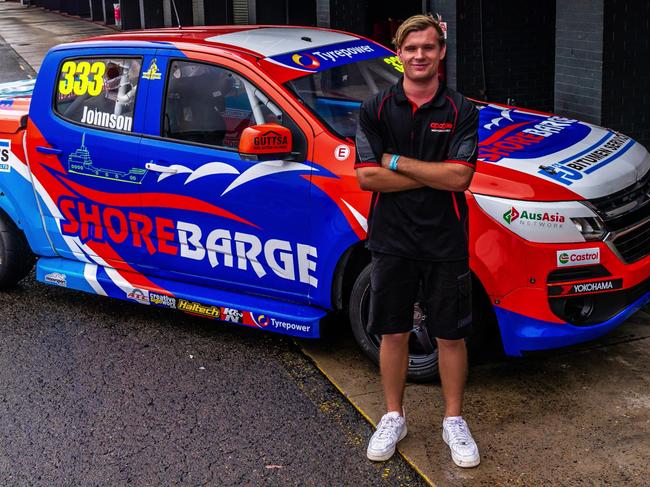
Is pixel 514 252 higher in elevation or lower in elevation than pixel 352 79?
lower

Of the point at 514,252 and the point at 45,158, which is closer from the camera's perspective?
the point at 514,252

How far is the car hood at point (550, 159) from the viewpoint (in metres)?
4.74

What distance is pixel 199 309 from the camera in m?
5.80

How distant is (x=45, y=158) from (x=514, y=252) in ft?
10.4

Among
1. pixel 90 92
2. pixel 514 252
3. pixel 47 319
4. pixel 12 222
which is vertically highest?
pixel 90 92

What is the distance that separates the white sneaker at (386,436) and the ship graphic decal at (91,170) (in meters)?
2.23

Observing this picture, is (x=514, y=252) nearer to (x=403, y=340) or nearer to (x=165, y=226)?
(x=403, y=340)

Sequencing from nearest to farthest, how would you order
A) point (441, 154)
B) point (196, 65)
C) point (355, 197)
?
point (441, 154)
point (355, 197)
point (196, 65)

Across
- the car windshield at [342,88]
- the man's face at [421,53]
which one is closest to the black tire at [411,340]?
the car windshield at [342,88]

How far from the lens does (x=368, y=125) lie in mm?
4180

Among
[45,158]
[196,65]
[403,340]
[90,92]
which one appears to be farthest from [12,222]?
[403,340]

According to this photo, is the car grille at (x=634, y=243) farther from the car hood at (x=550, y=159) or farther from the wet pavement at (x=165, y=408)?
the wet pavement at (x=165, y=408)

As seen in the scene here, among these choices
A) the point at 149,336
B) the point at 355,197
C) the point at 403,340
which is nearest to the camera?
the point at 403,340

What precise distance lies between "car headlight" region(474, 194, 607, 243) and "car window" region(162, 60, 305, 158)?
1307mm
